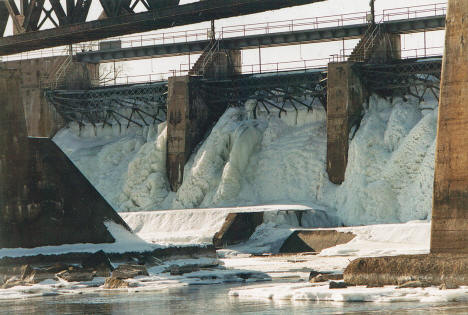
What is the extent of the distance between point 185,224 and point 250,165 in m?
5.45

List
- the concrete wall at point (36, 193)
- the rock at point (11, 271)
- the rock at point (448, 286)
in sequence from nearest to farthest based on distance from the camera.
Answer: the rock at point (448, 286) → the rock at point (11, 271) → the concrete wall at point (36, 193)

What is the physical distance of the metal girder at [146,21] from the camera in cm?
2322

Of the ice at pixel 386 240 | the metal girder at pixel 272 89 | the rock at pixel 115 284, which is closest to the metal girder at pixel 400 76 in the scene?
the metal girder at pixel 272 89

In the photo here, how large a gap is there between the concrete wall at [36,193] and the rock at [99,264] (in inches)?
87.7

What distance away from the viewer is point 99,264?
3294 cm

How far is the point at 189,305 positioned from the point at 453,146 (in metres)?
6.01

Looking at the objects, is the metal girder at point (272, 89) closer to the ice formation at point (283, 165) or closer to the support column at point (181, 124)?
the ice formation at point (283, 165)

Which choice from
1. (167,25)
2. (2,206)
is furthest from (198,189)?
(167,25)

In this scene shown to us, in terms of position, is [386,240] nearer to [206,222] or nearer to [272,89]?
[206,222]

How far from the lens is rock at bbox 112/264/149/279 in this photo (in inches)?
1222

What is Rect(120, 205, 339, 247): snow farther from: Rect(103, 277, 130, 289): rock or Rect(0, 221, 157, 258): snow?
Rect(103, 277, 130, 289): rock

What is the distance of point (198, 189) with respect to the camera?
2180 inches

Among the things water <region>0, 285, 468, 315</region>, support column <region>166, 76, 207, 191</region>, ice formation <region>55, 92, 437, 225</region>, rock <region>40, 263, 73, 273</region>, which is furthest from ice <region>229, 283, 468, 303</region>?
support column <region>166, 76, 207, 191</region>

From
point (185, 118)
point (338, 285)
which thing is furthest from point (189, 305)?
point (185, 118)
